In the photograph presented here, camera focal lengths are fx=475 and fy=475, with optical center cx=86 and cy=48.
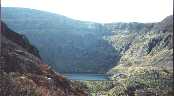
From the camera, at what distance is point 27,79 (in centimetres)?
5166

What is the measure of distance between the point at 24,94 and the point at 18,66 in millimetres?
35477

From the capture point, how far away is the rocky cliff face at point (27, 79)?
39.9m

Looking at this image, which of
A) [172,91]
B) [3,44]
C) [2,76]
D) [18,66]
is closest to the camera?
[172,91]

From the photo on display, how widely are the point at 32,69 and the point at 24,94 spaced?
37.3 metres

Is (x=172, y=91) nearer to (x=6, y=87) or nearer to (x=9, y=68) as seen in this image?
(x=6, y=87)

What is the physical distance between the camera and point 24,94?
38406mm

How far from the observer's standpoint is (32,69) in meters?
75.5

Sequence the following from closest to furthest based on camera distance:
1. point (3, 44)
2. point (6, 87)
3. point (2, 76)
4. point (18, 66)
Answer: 1. point (6, 87)
2. point (2, 76)
3. point (18, 66)
4. point (3, 44)

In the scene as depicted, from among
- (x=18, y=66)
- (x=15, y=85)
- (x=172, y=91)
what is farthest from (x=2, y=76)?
(x=18, y=66)

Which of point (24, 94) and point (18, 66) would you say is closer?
point (24, 94)

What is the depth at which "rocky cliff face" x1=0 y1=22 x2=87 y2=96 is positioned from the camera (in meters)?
39.9

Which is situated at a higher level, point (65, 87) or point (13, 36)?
point (13, 36)

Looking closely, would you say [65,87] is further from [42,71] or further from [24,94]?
[24,94]

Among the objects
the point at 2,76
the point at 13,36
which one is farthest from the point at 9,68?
the point at 13,36
